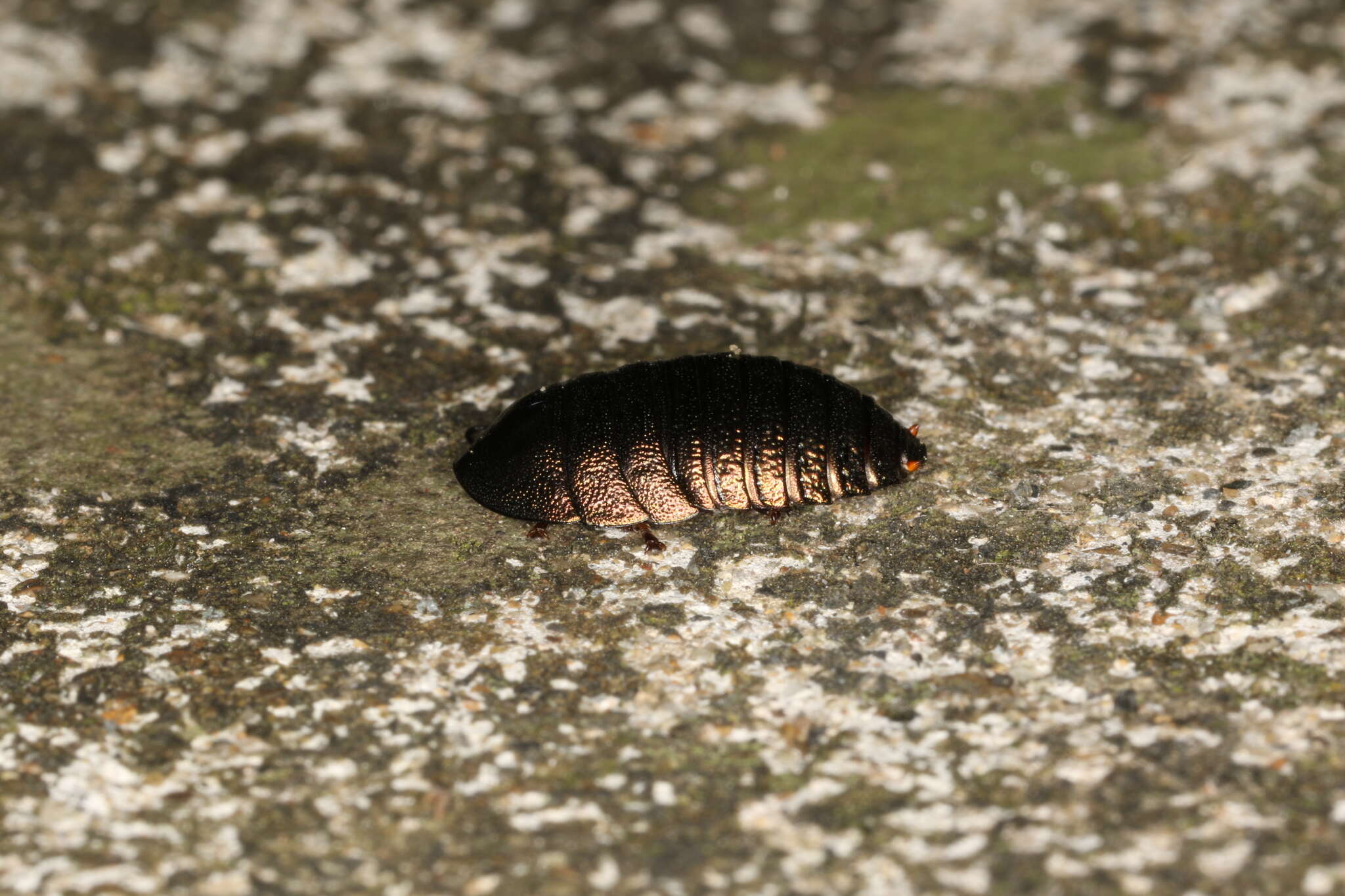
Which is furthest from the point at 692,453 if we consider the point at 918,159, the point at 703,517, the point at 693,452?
the point at 918,159

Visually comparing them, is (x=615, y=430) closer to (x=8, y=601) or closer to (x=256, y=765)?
(x=256, y=765)

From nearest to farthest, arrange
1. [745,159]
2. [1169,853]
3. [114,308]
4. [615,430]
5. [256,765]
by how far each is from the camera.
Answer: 1. [1169,853]
2. [256,765]
3. [615,430]
4. [114,308]
5. [745,159]

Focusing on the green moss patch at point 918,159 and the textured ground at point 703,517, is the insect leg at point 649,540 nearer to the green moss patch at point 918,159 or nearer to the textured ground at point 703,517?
the textured ground at point 703,517

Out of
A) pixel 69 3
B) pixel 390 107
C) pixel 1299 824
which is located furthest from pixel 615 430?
pixel 69 3

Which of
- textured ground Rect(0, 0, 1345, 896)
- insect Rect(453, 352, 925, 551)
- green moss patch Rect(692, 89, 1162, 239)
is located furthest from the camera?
green moss patch Rect(692, 89, 1162, 239)

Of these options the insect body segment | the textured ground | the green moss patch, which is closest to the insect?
the insect body segment

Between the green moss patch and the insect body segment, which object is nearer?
the insect body segment

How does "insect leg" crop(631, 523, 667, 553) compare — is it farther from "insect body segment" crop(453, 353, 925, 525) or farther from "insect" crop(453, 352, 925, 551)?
"insect body segment" crop(453, 353, 925, 525)

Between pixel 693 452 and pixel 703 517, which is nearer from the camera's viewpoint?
pixel 693 452

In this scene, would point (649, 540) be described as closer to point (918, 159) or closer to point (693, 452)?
point (693, 452)
